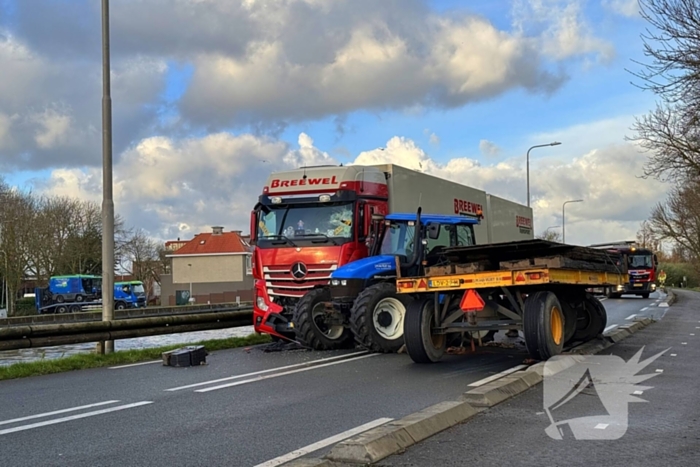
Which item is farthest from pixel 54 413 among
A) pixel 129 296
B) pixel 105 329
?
pixel 129 296

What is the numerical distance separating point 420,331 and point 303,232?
4.29 metres

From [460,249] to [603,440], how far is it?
5.12 metres

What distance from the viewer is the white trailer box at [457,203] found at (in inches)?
642

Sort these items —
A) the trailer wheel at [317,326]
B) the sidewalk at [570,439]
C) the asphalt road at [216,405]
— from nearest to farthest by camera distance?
the sidewalk at [570,439]
the asphalt road at [216,405]
the trailer wheel at [317,326]

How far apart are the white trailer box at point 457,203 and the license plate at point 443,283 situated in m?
5.02

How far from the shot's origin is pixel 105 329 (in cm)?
1345

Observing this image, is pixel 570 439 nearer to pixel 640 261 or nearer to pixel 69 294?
pixel 640 261

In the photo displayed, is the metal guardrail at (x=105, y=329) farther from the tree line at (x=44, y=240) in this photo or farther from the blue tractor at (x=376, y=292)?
the tree line at (x=44, y=240)

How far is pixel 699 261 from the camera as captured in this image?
230 feet

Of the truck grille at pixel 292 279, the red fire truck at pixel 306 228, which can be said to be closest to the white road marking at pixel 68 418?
the red fire truck at pixel 306 228

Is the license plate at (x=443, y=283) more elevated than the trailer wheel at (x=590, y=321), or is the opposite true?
the license plate at (x=443, y=283)

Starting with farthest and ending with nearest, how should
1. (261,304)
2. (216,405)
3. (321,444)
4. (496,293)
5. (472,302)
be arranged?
(261,304), (496,293), (472,302), (216,405), (321,444)

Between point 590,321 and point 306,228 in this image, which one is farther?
point 306,228

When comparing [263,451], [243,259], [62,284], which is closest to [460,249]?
[263,451]
